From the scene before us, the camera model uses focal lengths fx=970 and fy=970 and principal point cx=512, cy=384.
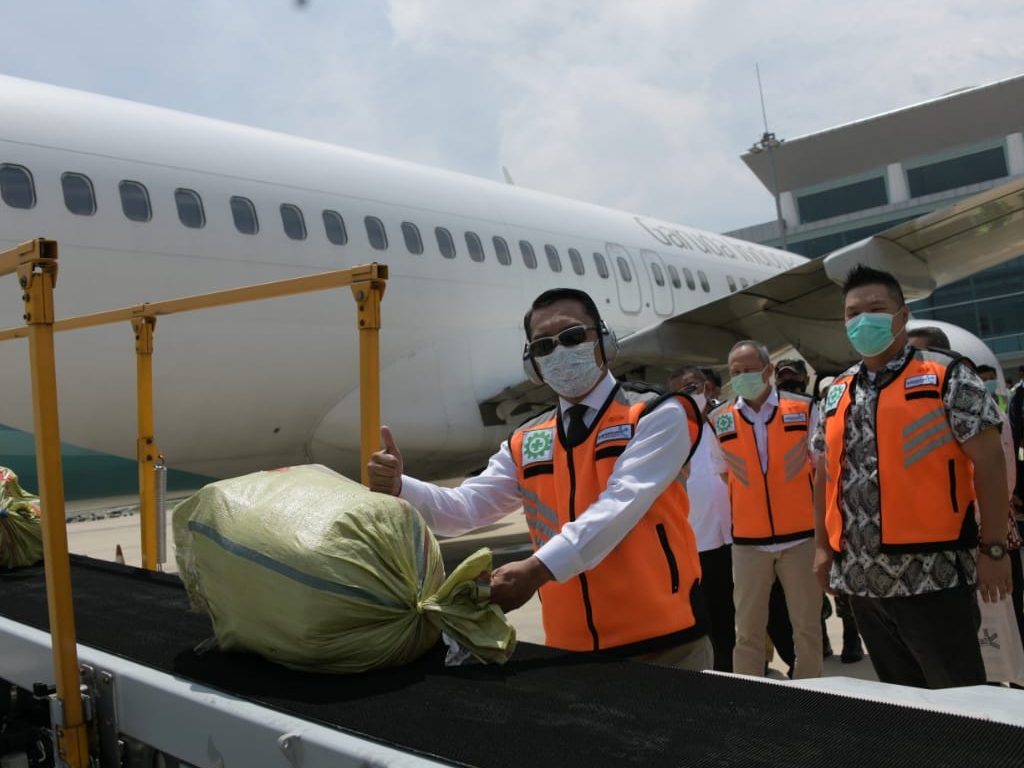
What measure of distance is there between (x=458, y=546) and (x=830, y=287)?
5.06m

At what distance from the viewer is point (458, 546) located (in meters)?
11.4

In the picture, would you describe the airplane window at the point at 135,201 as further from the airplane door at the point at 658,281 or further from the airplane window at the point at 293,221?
the airplane door at the point at 658,281

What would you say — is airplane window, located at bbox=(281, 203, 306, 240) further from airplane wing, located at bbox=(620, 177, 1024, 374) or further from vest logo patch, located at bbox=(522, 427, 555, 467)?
vest logo patch, located at bbox=(522, 427, 555, 467)

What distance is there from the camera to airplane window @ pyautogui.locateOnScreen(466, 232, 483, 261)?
10180 millimetres

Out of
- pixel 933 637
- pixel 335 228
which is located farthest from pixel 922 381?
pixel 335 228

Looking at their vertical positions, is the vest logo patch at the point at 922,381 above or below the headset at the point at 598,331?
below

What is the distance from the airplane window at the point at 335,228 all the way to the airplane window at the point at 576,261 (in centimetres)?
364

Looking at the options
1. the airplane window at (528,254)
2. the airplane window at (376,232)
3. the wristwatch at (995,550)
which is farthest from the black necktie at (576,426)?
the airplane window at (528,254)

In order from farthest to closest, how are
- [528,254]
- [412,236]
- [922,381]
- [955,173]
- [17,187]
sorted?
[955,173] < [528,254] < [412,236] < [17,187] < [922,381]

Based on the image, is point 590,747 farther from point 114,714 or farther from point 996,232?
point 996,232

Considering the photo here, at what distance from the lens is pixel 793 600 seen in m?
4.77

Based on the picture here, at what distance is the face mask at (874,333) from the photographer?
3.42 metres

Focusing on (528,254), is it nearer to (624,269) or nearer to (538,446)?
(624,269)

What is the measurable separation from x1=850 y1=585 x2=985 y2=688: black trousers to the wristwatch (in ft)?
0.45
